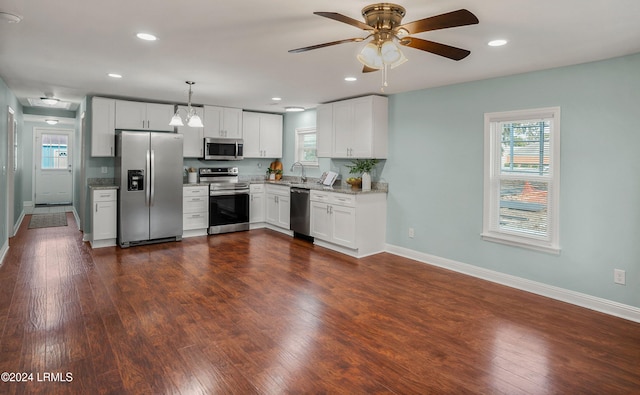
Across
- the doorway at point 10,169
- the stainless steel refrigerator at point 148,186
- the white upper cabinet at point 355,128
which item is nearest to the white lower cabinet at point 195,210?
the stainless steel refrigerator at point 148,186

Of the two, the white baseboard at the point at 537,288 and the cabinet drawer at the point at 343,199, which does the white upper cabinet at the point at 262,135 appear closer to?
the cabinet drawer at the point at 343,199

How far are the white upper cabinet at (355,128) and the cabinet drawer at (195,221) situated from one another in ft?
7.94

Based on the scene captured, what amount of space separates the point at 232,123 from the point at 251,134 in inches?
18.6

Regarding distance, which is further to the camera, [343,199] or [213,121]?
[213,121]

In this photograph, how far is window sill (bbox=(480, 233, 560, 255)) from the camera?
150 inches

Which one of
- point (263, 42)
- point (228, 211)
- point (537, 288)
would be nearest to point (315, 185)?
point (228, 211)

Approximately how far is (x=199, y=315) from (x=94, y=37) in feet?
8.23

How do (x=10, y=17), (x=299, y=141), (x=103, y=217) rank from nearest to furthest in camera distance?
(x=10, y=17) < (x=103, y=217) < (x=299, y=141)

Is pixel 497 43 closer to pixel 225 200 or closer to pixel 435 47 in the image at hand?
pixel 435 47

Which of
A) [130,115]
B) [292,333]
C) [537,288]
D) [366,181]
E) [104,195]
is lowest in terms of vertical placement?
[292,333]

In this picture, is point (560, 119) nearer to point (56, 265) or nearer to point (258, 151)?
point (258, 151)

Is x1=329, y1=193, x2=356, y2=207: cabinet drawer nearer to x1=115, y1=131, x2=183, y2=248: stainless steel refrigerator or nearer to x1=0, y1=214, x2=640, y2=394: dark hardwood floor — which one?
x1=0, y1=214, x2=640, y2=394: dark hardwood floor

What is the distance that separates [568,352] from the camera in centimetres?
268

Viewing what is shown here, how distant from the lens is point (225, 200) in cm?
673
